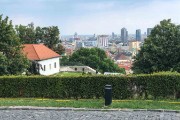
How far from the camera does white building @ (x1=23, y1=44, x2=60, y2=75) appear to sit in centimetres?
6257

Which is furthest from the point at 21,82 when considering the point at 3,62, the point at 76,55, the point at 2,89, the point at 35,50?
the point at 76,55

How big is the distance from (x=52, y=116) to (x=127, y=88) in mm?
6859

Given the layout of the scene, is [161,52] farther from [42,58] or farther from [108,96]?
[42,58]

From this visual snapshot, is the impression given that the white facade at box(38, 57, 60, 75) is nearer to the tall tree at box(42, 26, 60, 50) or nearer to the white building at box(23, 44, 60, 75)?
the white building at box(23, 44, 60, 75)

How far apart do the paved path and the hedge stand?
17.1ft

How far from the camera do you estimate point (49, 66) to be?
2719 inches

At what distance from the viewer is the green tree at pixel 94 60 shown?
95312 millimetres

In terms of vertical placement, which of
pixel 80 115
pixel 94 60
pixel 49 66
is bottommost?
pixel 94 60

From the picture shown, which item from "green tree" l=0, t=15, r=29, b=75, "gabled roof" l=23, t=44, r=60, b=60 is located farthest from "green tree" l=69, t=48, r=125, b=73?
"green tree" l=0, t=15, r=29, b=75

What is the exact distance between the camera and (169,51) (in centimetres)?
3784

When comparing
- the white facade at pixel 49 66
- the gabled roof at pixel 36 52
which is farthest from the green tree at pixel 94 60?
the gabled roof at pixel 36 52

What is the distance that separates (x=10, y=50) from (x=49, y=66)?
94.7 feet

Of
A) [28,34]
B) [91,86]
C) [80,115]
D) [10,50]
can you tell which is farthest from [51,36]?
[80,115]

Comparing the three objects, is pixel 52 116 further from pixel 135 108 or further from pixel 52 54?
pixel 52 54
